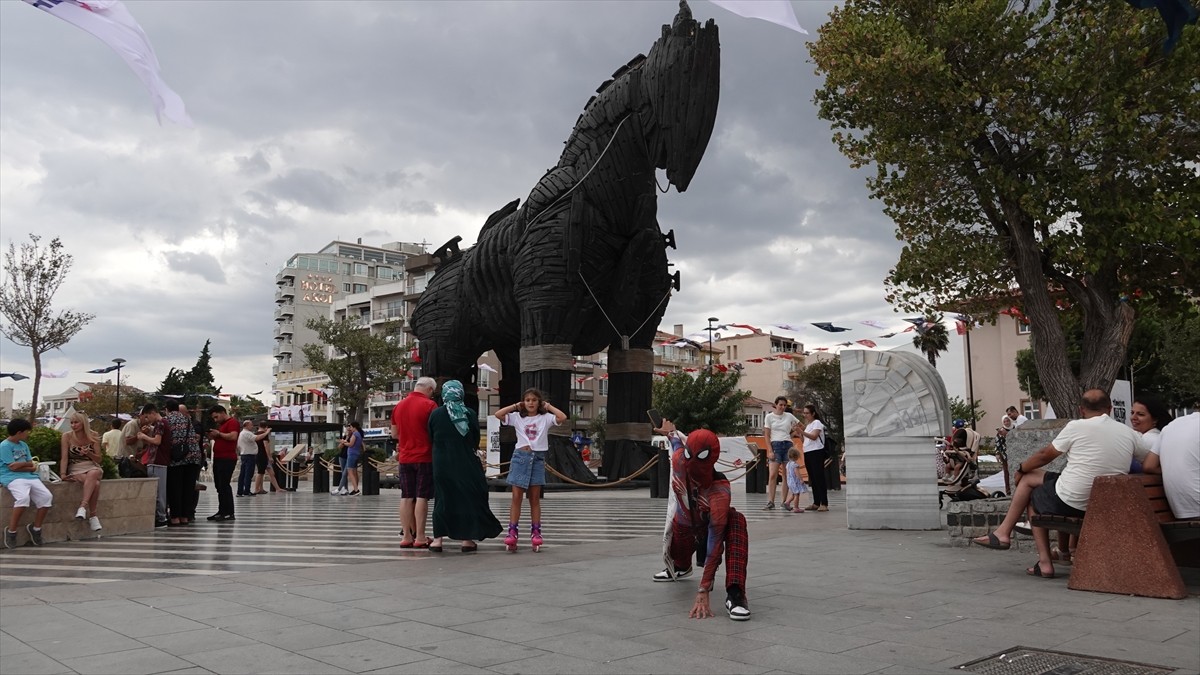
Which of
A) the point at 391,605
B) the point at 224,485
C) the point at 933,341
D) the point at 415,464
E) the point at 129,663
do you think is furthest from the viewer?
the point at 933,341

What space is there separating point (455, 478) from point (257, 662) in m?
4.38

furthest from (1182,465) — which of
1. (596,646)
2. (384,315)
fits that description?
(384,315)

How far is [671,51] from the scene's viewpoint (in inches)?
552

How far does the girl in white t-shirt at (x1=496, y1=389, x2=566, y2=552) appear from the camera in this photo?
8.34 meters

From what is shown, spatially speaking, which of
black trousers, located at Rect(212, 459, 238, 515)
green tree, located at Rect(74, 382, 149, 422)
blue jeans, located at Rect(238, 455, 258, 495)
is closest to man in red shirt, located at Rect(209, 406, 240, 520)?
black trousers, located at Rect(212, 459, 238, 515)

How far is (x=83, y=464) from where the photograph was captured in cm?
1041

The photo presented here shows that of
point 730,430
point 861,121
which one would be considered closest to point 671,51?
point 861,121

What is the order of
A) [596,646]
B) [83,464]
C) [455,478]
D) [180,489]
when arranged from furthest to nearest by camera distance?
1. [180,489]
2. [83,464]
3. [455,478]
4. [596,646]

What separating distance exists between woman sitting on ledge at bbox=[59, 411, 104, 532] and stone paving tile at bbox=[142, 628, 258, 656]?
20.4 ft

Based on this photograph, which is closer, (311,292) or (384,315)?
(384,315)

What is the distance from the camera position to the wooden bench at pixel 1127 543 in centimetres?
556

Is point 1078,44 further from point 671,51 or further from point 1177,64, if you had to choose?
point 671,51

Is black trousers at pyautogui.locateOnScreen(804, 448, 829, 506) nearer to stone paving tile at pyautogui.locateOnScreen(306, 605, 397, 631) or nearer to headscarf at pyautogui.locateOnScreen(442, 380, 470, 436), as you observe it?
headscarf at pyautogui.locateOnScreen(442, 380, 470, 436)

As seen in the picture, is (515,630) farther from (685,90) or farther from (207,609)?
(685,90)
